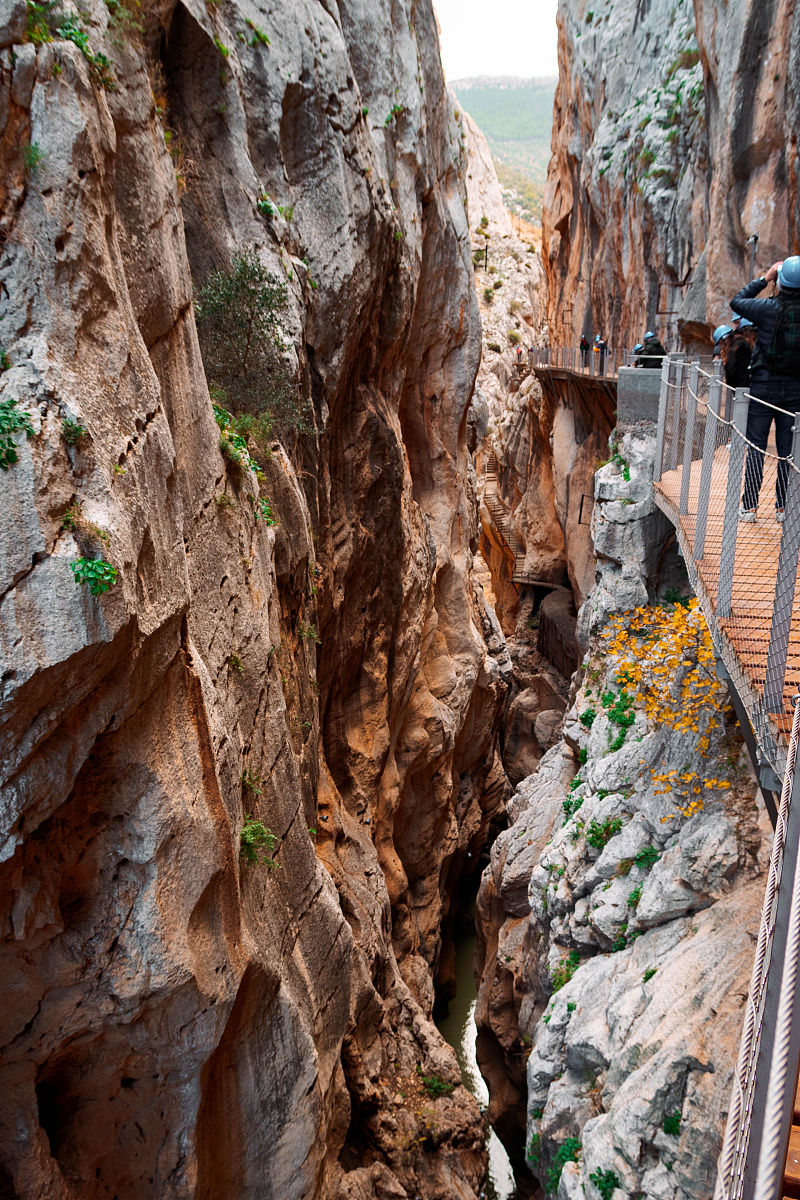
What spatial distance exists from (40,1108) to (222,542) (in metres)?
4.23

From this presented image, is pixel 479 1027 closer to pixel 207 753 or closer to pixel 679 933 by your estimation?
pixel 679 933

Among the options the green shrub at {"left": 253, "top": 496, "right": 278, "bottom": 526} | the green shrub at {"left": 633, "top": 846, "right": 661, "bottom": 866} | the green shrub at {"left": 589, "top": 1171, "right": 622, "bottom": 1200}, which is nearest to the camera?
the green shrub at {"left": 589, "top": 1171, "right": 622, "bottom": 1200}

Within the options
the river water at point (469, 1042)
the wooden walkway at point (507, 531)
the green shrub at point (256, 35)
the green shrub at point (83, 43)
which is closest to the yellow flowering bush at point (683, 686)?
the green shrub at point (83, 43)

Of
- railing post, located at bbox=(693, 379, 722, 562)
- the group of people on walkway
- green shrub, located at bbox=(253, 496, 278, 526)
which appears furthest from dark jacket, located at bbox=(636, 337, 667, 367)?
green shrub, located at bbox=(253, 496, 278, 526)

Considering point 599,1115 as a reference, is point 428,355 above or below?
above

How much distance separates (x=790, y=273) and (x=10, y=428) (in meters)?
5.80

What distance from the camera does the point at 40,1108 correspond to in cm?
552

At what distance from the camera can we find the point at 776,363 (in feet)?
22.1

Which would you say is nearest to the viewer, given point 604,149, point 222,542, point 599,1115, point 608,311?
point 222,542

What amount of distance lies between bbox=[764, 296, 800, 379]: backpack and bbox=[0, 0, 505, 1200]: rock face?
462 cm

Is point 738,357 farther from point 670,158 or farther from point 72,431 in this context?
point 670,158

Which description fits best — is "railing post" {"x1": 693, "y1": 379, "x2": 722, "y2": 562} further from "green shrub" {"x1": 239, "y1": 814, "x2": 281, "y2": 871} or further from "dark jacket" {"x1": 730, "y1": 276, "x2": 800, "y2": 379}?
"green shrub" {"x1": 239, "y1": 814, "x2": 281, "y2": 871}

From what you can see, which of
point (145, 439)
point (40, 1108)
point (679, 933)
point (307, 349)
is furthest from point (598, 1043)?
point (307, 349)

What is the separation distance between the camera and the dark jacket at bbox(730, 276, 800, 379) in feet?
21.8
